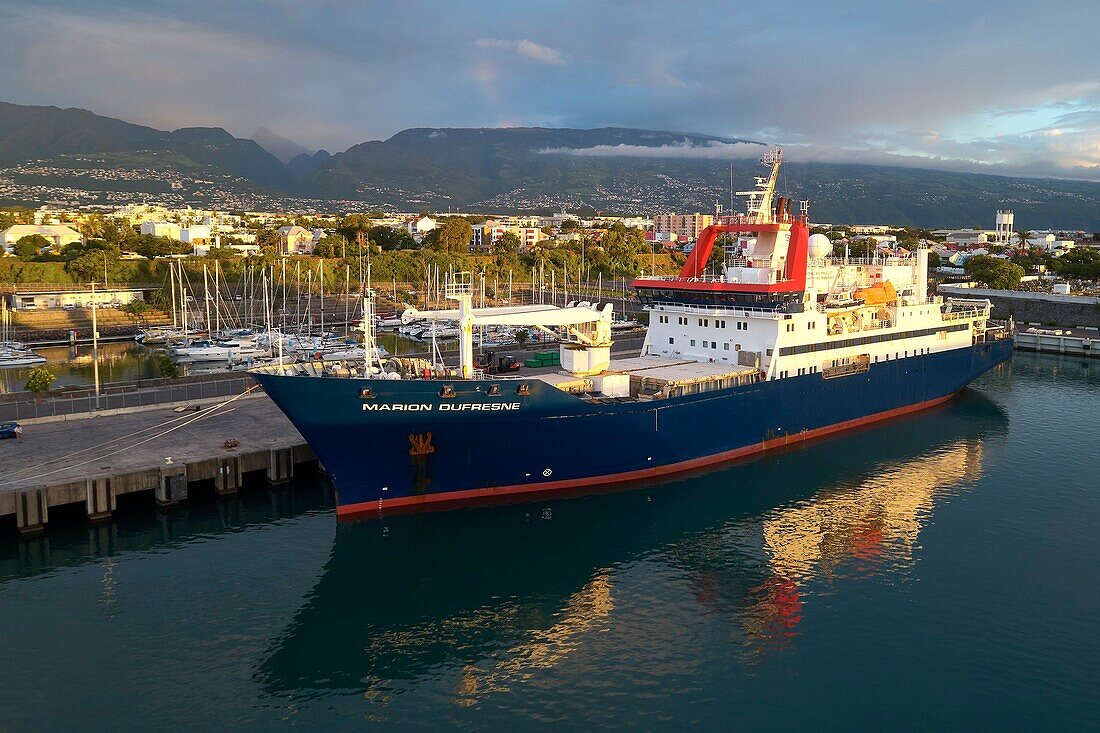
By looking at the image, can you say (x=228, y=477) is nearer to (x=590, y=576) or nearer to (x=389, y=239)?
(x=590, y=576)

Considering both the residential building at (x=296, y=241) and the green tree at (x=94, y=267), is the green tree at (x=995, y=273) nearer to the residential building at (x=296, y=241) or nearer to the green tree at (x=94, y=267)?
the residential building at (x=296, y=241)

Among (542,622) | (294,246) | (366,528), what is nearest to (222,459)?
(366,528)

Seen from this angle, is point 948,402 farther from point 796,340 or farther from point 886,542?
point 886,542

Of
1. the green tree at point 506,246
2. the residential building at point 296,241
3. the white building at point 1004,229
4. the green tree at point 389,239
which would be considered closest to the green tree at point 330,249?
the green tree at point 389,239

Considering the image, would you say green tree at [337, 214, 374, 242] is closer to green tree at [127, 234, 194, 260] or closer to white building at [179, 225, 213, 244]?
white building at [179, 225, 213, 244]

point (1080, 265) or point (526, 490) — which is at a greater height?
point (1080, 265)

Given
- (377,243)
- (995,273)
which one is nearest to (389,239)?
(377,243)

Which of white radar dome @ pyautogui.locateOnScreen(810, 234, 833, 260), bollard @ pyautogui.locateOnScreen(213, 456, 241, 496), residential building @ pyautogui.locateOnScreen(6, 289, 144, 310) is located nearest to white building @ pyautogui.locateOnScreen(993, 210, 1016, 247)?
white radar dome @ pyautogui.locateOnScreen(810, 234, 833, 260)
